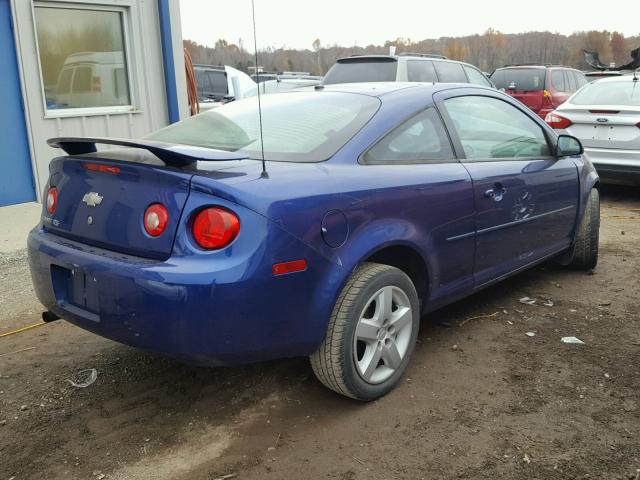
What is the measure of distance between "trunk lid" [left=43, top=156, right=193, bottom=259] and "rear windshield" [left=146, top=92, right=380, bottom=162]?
21.6 inches

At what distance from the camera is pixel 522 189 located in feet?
13.0

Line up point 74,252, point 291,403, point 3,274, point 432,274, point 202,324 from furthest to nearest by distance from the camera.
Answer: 1. point 3,274
2. point 432,274
3. point 291,403
4. point 74,252
5. point 202,324

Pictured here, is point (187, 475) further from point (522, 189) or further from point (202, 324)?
point (522, 189)

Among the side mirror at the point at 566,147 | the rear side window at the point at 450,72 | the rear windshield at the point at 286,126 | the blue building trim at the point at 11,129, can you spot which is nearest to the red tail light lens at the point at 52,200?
the rear windshield at the point at 286,126

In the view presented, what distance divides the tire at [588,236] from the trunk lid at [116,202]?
3413 millimetres

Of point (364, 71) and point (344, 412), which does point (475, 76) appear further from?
point (344, 412)

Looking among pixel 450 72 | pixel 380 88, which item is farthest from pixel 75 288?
pixel 450 72

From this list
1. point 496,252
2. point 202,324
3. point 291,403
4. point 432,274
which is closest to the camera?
point 202,324

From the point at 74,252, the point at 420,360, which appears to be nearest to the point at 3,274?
the point at 74,252

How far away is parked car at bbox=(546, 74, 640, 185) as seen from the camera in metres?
7.37

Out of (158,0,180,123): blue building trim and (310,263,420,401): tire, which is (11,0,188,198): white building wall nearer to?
(158,0,180,123): blue building trim

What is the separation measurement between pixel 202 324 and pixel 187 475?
2.04 feet

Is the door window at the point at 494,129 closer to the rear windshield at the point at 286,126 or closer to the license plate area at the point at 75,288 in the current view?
the rear windshield at the point at 286,126

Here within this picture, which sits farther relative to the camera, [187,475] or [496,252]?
[496,252]
